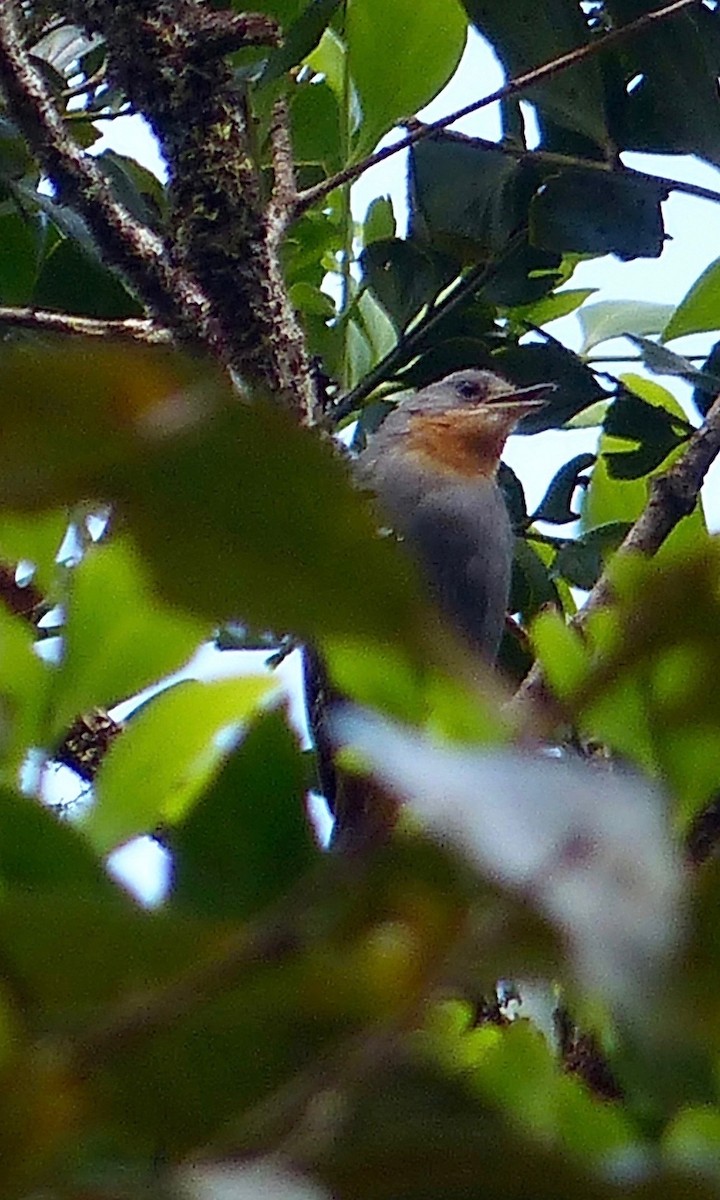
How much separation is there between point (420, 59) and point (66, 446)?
1.54 metres

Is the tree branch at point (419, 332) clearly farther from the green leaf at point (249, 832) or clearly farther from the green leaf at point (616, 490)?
the green leaf at point (249, 832)

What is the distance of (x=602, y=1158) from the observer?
0.34 m

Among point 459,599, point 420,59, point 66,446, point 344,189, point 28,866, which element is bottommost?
point 459,599

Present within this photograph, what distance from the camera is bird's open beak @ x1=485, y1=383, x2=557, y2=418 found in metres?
1.85

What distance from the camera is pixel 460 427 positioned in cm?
293

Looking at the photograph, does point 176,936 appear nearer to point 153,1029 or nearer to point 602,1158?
point 153,1029

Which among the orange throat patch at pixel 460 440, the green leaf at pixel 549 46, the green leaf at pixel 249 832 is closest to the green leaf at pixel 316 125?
the green leaf at pixel 549 46

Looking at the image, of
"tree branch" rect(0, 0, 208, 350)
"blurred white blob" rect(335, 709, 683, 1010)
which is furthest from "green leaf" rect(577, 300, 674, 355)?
"blurred white blob" rect(335, 709, 683, 1010)

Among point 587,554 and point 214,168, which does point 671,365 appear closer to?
point 587,554

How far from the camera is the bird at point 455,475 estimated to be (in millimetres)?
2359

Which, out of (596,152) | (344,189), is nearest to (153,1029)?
(596,152)

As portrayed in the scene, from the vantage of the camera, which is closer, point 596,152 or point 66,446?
point 66,446

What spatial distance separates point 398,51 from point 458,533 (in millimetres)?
1012

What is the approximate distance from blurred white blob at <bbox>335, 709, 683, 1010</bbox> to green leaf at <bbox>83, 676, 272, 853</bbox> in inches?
9.5
